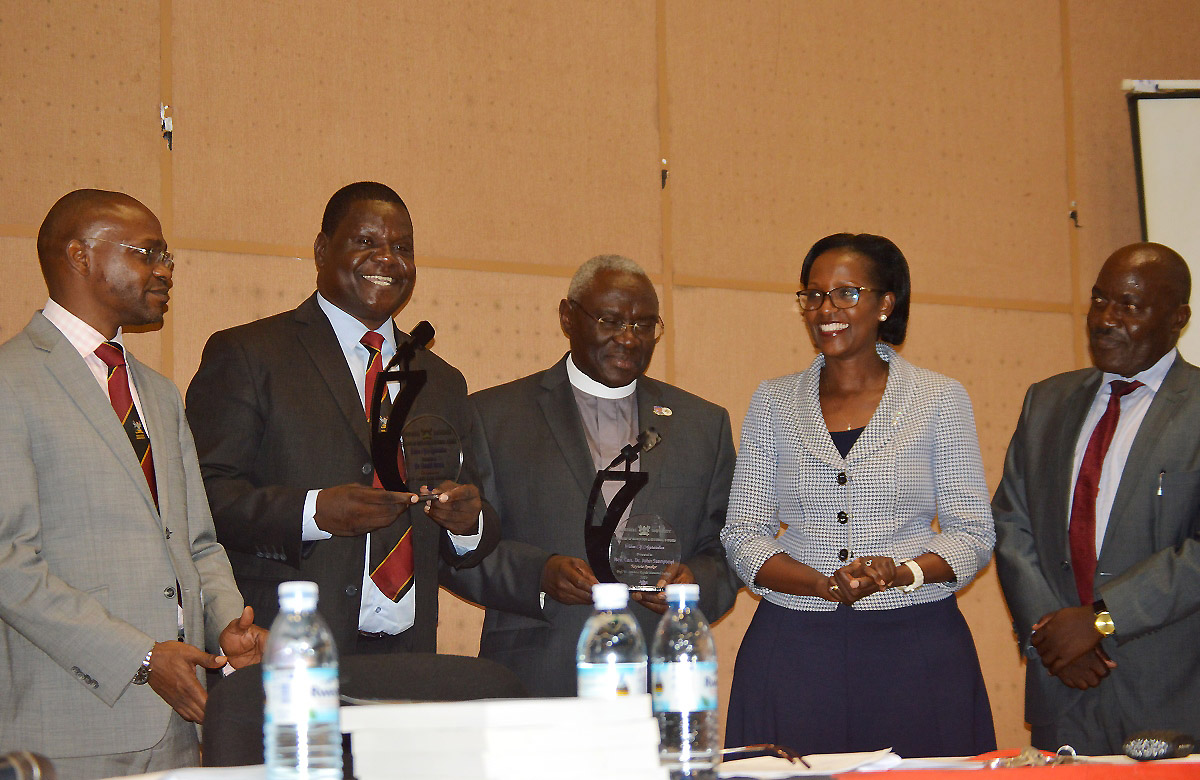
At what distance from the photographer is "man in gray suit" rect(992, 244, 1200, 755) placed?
10.9 feet

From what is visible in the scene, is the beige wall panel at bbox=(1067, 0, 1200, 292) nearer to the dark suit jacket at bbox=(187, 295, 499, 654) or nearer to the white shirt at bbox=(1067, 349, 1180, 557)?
the white shirt at bbox=(1067, 349, 1180, 557)

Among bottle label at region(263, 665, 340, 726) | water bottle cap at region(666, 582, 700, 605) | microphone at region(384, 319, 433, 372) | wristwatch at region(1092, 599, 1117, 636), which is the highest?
microphone at region(384, 319, 433, 372)

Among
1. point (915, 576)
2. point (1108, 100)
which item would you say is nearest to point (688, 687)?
point (915, 576)

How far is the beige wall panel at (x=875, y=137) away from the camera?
4.94 meters

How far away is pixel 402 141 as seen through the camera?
14.1 feet

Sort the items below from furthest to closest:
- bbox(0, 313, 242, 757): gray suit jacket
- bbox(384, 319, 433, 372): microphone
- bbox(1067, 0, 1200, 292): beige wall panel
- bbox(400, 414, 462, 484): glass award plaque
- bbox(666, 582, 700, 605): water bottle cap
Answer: bbox(1067, 0, 1200, 292): beige wall panel, bbox(384, 319, 433, 372): microphone, bbox(400, 414, 462, 484): glass award plaque, bbox(0, 313, 242, 757): gray suit jacket, bbox(666, 582, 700, 605): water bottle cap

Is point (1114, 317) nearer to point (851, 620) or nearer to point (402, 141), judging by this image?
point (851, 620)

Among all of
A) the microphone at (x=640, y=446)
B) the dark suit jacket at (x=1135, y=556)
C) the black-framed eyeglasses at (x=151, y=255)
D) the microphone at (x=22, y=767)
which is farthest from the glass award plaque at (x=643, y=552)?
the microphone at (x=22, y=767)

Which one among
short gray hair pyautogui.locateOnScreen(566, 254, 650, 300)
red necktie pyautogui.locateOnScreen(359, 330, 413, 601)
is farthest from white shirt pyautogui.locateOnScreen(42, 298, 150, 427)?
short gray hair pyautogui.locateOnScreen(566, 254, 650, 300)

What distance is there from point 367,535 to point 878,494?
1447 millimetres

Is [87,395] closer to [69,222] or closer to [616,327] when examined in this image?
[69,222]

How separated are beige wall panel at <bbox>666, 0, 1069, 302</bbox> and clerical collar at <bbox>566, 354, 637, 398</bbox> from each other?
131cm

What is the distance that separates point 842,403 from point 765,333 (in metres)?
1.50

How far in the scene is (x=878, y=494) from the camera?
130 inches
